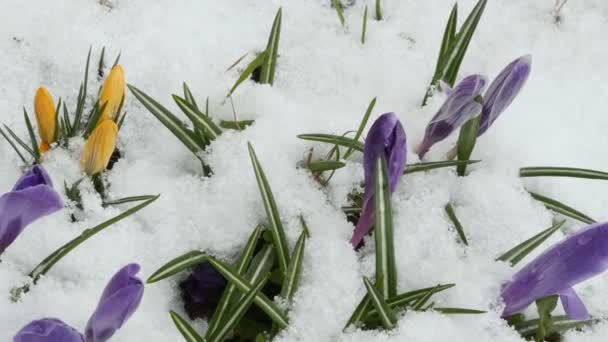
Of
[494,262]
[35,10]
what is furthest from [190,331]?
[35,10]

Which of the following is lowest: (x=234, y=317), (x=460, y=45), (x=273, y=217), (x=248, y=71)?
(x=234, y=317)

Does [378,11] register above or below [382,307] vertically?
above

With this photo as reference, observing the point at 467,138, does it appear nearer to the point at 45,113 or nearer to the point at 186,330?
the point at 186,330

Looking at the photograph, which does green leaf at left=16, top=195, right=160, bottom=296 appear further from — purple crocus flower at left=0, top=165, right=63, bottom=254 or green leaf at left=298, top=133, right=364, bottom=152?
green leaf at left=298, top=133, right=364, bottom=152

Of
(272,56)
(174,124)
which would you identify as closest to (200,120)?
(174,124)

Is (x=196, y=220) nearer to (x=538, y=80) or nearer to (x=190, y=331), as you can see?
(x=190, y=331)

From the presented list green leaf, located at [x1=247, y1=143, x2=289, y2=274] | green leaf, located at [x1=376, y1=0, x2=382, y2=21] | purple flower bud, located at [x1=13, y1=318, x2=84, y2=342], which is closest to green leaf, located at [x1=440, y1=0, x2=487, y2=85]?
green leaf, located at [x1=376, y1=0, x2=382, y2=21]

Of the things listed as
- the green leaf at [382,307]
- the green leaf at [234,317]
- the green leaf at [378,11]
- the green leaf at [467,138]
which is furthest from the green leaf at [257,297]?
the green leaf at [378,11]
